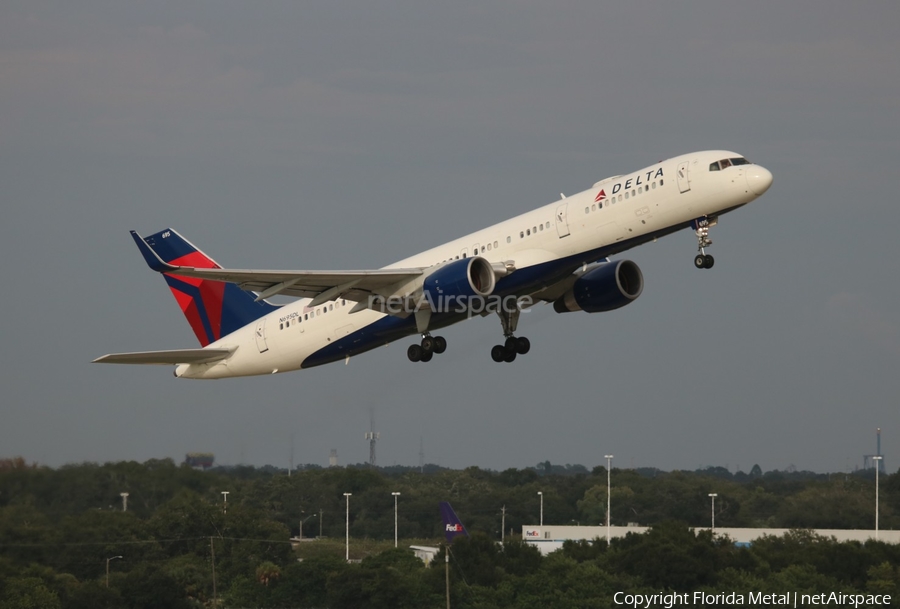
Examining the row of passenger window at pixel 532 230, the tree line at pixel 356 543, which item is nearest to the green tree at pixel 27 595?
the tree line at pixel 356 543

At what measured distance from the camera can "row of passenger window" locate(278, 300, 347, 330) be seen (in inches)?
1654

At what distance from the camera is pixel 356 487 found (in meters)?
92.4

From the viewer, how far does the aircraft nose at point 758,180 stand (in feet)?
113

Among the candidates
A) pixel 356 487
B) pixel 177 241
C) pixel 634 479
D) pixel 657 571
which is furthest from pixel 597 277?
pixel 634 479

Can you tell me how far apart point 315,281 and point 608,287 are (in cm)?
1011

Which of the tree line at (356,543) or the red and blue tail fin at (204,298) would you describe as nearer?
the tree line at (356,543)

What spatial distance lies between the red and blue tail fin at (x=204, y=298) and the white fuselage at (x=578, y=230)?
4.35 metres

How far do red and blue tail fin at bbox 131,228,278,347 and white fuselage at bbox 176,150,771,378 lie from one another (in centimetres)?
435

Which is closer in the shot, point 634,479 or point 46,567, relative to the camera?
point 46,567

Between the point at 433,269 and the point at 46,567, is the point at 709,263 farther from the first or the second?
the point at 46,567

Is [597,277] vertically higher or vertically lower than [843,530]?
higher

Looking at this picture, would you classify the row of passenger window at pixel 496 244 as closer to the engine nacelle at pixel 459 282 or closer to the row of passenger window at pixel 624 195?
the engine nacelle at pixel 459 282

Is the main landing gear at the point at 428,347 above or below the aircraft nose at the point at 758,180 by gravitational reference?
below

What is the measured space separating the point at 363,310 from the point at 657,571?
33.1m
